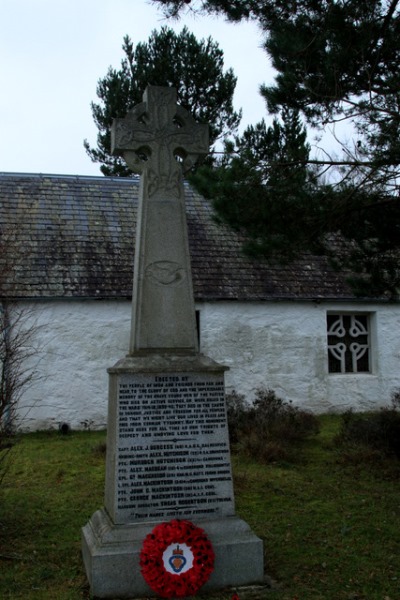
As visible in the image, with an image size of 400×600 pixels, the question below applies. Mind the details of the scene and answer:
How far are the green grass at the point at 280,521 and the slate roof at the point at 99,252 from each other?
4008 millimetres

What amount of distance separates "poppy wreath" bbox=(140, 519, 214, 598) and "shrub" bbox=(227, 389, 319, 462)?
5166mm

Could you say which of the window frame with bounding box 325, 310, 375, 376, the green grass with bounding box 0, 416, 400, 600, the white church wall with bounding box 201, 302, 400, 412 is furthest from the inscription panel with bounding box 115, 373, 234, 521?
the window frame with bounding box 325, 310, 375, 376

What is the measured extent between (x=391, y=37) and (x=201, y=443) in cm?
510

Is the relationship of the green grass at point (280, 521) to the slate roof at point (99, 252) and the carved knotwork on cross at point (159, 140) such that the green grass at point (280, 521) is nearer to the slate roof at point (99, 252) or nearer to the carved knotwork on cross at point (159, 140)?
the carved knotwork on cross at point (159, 140)

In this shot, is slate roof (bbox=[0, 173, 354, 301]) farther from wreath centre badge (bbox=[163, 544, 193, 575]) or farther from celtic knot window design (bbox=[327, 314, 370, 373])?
wreath centre badge (bbox=[163, 544, 193, 575])

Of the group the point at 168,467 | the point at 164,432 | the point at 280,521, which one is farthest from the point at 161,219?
the point at 280,521

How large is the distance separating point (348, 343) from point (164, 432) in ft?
35.9

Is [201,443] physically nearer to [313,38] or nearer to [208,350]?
[313,38]

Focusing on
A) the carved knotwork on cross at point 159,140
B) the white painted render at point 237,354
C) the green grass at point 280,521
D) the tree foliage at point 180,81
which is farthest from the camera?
the tree foliage at point 180,81

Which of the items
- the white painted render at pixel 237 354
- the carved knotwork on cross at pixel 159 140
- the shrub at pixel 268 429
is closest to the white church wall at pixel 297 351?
the white painted render at pixel 237 354

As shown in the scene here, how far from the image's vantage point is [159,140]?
5.66m

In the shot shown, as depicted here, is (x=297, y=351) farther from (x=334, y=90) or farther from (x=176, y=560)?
(x=176, y=560)

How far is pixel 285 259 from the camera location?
8758 millimetres

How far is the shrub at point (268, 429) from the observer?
996 cm
